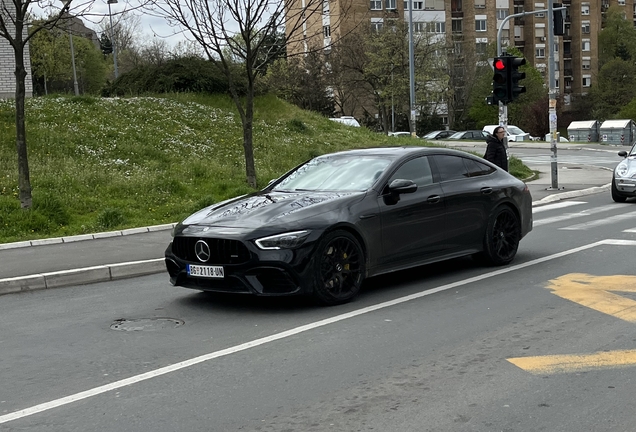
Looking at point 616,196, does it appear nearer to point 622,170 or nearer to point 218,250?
point 622,170

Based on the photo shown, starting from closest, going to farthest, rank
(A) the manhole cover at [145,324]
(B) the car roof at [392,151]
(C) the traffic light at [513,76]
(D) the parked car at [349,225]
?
(A) the manhole cover at [145,324]
(D) the parked car at [349,225]
(B) the car roof at [392,151]
(C) the traffic light at [513,76]

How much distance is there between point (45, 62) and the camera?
61.4 metres

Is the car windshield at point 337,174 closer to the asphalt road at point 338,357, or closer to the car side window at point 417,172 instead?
the car side window at point 417,172

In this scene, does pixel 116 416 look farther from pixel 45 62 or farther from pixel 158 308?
pixel 45 62

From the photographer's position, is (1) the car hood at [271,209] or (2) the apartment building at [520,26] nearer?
(1) the car hood at [271,209]

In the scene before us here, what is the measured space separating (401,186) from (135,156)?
13.1 meters

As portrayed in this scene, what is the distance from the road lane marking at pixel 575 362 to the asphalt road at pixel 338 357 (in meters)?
0.01

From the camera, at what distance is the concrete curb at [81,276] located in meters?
9.68

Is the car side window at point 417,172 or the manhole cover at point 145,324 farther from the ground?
the car side window at point 417,172

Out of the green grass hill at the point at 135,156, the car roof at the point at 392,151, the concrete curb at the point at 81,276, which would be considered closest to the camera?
the car roof at the point at 392,151

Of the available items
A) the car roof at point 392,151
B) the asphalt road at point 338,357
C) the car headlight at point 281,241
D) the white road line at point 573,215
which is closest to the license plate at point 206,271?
the asphalt road at point 338,357

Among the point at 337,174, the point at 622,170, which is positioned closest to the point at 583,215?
the point at 622,170

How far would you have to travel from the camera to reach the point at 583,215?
1595 cm

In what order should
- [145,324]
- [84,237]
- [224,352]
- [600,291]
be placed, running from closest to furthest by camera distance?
[224,352], [145,324], [600,291], [84,237]
